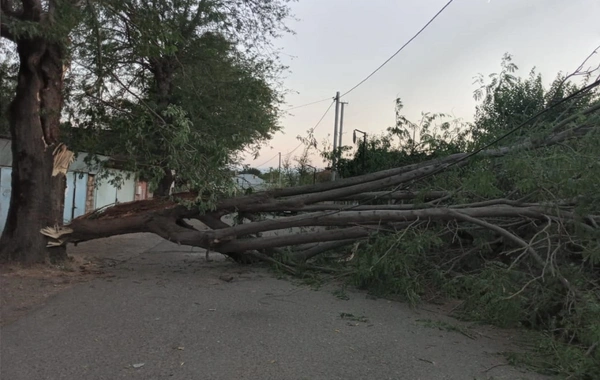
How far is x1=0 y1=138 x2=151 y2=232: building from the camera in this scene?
10356mm

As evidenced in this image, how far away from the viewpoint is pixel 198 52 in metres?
12.3

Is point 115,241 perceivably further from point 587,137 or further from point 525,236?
point 587,137

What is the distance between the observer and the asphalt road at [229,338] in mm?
4277

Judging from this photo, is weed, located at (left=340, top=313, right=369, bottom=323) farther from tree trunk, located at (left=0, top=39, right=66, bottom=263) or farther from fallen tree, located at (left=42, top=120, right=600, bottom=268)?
tree trunk, located at (left=0, top=39, right=66, bottom=263)

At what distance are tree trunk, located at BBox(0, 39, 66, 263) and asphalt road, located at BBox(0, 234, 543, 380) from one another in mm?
1581

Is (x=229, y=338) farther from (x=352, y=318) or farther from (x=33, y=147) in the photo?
(x=33, y=147)

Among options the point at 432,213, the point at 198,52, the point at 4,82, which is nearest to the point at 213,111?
the point at 198,52

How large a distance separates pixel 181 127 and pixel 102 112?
279cm

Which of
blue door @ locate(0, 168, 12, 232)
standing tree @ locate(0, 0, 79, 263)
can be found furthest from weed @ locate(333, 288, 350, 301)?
blue door @ locate(0, 168, 12, 232)

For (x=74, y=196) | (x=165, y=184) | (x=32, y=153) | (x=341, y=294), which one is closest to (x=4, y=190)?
(x=74, y=196)

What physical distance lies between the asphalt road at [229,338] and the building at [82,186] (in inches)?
116

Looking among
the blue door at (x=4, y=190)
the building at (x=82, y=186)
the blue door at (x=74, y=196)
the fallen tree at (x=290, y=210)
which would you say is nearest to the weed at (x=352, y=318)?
the fallen tree at (x=290, y=210)

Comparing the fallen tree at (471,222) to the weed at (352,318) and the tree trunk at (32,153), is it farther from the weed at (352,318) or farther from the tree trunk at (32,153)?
the weed at (352,318)

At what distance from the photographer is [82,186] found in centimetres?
1652
